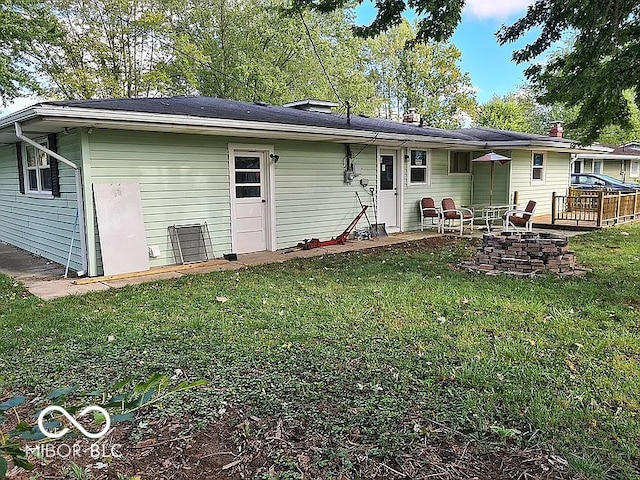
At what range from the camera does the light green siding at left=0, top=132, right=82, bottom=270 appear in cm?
727

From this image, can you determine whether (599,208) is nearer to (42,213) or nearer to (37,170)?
(42,213)

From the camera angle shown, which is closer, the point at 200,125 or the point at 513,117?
the point at 200,125

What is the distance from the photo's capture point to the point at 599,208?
1161 cm

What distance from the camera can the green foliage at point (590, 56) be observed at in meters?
5.54

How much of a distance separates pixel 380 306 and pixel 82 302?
332cm

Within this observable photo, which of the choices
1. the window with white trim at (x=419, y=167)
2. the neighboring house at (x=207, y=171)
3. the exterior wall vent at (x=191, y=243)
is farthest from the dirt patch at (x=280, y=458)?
the window with white trim at (x=419, y=167)

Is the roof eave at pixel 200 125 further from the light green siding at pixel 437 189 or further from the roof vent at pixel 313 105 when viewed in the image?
the roof vent at pixel 313 105

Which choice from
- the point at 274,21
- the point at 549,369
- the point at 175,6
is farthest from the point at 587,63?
the point at 175,6

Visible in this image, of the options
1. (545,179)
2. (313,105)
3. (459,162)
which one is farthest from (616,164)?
(313,105)

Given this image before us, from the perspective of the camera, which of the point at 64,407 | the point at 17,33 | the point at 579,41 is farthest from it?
the point at 17,33

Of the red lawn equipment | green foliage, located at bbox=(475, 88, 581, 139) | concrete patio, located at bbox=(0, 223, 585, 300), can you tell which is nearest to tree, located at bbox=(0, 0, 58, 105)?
concrete patio, located at bbox=(0, 223, 585, 300)

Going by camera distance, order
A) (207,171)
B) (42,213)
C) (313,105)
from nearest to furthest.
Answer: (207,171), (42,213), (313,105)

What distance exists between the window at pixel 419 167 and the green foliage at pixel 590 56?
15.0ft

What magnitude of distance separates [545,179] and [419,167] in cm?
534
